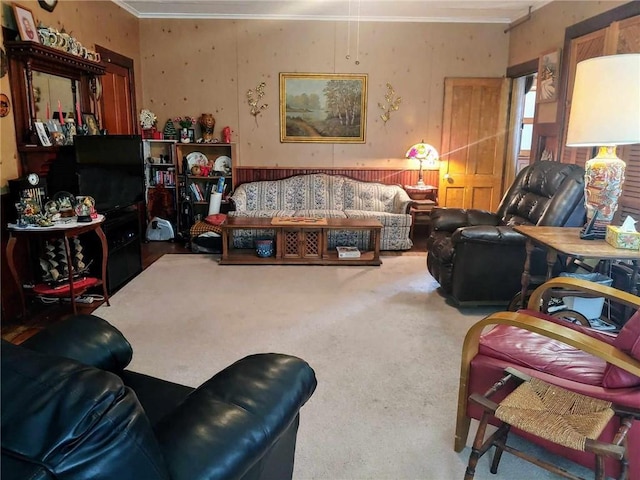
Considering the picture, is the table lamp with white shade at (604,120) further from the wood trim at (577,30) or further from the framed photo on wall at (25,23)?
the framed photo on wall at (25,23)

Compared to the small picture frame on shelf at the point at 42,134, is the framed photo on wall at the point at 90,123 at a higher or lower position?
higher

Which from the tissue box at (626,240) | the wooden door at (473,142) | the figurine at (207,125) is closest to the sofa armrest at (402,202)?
the wooden door at (473,142)

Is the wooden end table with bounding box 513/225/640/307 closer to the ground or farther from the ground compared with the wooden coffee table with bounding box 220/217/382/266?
farther from the ground

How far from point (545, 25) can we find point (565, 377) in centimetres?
456

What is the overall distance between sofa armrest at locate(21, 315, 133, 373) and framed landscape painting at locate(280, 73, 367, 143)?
489 cm

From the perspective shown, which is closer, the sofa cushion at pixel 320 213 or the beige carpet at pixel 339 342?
the beige carpet at pixel 339 342

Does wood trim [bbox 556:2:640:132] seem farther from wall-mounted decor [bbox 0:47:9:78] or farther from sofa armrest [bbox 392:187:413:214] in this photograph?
wall-mounted decor [bbox 0:47:9:78]

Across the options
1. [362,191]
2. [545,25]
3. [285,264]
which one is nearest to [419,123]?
[362,191]

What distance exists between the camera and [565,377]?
177cm

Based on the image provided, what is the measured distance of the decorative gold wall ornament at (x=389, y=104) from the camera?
613 centimetres

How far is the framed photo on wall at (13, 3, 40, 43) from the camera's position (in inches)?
134

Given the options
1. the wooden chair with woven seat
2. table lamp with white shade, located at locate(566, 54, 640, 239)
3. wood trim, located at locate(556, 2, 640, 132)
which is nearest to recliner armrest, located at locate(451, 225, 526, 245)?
table lamp with white shade, located at locate(566, 54, 640, 239)

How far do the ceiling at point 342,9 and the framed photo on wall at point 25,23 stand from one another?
6.59 ft

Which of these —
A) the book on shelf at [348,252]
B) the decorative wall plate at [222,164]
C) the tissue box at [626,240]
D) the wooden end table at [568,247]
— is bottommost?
the book on shelf at [348,252]
